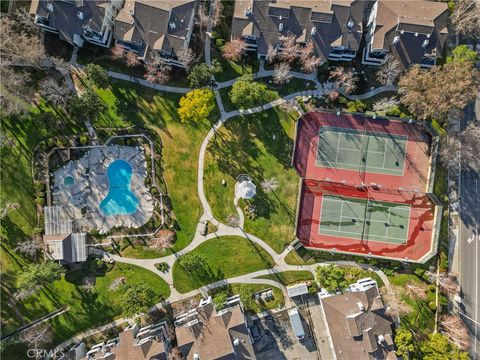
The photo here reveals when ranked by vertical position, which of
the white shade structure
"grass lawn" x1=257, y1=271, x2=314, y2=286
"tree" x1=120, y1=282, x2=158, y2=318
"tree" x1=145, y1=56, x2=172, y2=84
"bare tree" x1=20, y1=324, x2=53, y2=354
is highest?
"tree" x1=145, y1=56, x2=172, y2=84

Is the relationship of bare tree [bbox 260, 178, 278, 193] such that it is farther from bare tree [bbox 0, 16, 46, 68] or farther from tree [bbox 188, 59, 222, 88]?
bare tree [bbox 0, 16, 46, 68]

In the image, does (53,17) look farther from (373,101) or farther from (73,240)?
(373,101)

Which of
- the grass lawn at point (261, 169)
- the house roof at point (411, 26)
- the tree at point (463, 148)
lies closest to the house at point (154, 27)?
the grass lawn at point (261, 169)

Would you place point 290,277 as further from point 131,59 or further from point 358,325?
point 131,59

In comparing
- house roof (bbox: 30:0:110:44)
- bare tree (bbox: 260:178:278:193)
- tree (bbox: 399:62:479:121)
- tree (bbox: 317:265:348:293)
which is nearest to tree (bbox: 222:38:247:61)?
house roof (bbox: 30:0:110:44)

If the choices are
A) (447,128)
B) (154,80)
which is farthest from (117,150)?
(447,128)
